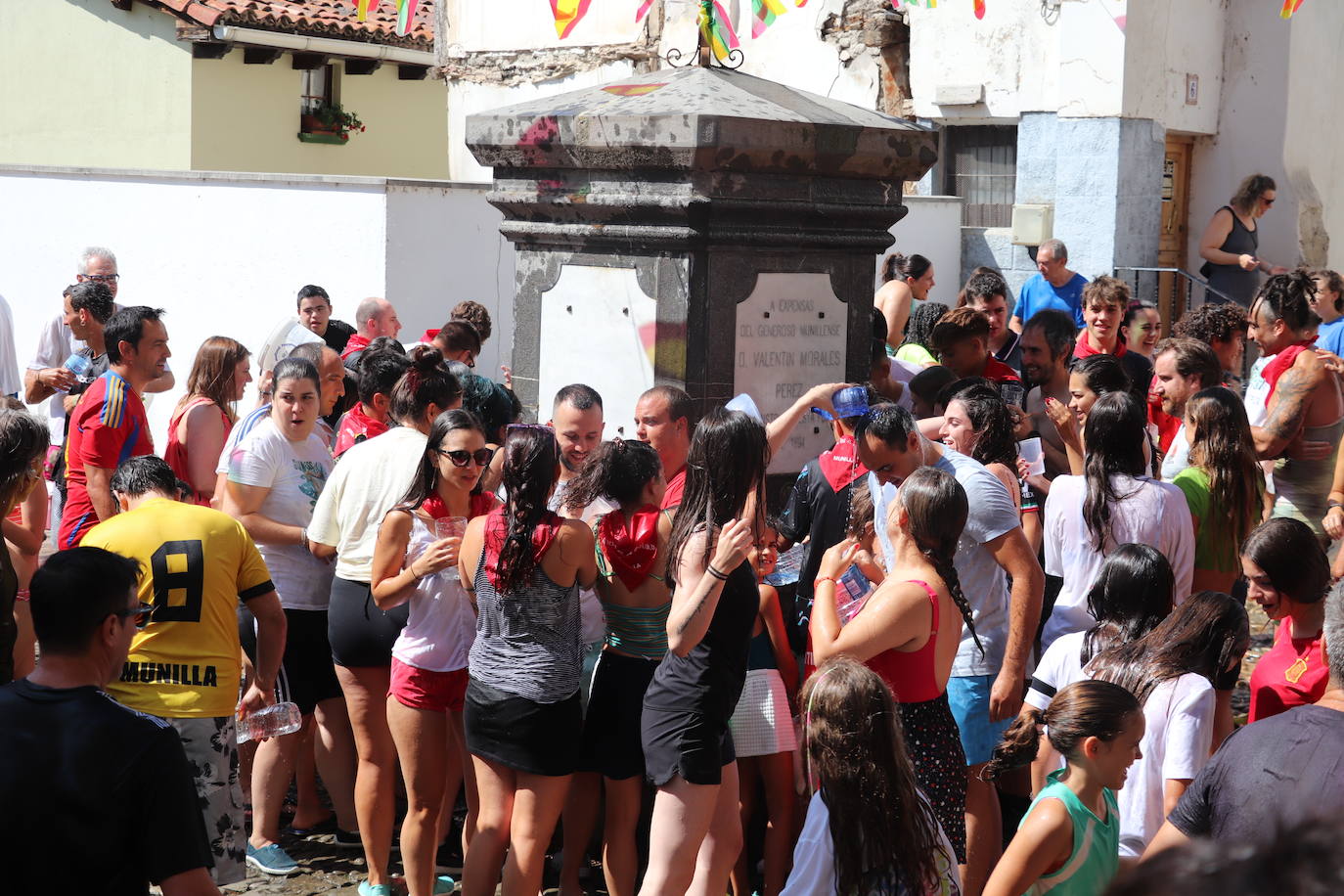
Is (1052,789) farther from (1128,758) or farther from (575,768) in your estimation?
(575,768)

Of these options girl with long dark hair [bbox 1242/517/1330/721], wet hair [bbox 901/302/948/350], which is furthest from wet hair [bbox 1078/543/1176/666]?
wet hair [bbox 901/302/948/350]

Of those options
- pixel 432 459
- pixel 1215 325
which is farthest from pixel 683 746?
pixel 1215 325

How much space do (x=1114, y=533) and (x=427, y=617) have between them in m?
2.18

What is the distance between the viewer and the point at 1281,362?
6.37 meters

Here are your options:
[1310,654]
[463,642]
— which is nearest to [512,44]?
[463,642]

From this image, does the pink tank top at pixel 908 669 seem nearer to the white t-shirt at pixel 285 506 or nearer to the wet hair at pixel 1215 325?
the white t-shirt at pixel 285 506

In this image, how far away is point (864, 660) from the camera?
3.72 meters

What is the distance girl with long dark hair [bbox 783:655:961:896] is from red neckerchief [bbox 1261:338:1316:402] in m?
4.03

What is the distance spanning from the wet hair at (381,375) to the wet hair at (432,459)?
3.92ft

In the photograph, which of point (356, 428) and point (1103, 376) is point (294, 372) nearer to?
point (356, 428)

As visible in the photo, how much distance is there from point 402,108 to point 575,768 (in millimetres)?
20210

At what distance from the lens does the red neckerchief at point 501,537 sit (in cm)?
404

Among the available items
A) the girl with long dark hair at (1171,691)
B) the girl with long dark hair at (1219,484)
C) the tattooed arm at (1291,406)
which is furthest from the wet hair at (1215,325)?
the girl with long dark hair at (1171,691)

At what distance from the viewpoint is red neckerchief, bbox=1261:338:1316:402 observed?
20.8 ft
